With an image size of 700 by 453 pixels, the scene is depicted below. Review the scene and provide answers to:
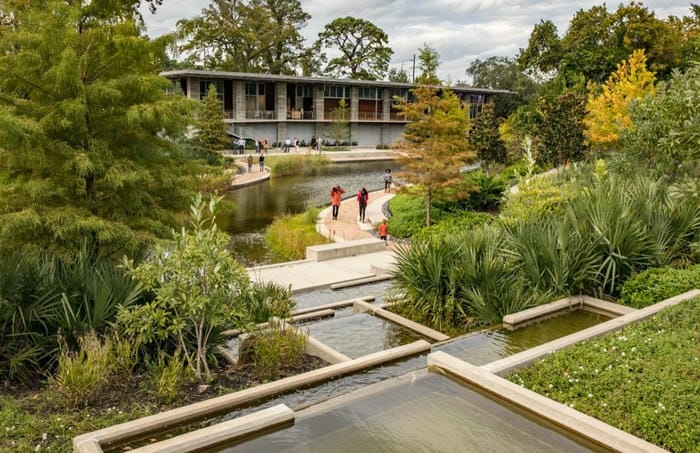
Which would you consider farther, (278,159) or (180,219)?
(278,159)

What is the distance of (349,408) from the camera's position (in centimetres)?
589

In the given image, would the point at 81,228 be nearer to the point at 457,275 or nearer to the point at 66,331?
the point at 66,331

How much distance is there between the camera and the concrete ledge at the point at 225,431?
16.0 ft

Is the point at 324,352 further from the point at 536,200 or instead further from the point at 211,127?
the point at 211,127

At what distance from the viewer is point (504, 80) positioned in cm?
8025

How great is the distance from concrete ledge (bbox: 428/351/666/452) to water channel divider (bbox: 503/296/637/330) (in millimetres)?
2387

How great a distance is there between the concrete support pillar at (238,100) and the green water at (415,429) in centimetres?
4555

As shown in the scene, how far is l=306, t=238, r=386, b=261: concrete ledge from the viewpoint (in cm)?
1547

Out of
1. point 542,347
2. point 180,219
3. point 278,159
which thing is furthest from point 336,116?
point 542,347

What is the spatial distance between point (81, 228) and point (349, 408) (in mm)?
5649

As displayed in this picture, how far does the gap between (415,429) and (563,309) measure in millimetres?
4913

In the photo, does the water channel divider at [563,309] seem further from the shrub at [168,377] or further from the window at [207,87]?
the window at [207,87]

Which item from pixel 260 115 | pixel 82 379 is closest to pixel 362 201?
pixel 82 379

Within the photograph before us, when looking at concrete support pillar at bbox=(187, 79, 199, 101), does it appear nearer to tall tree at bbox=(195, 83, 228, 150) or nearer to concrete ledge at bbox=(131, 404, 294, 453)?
tall tree at bbox=(195, 83, 228, 150)
